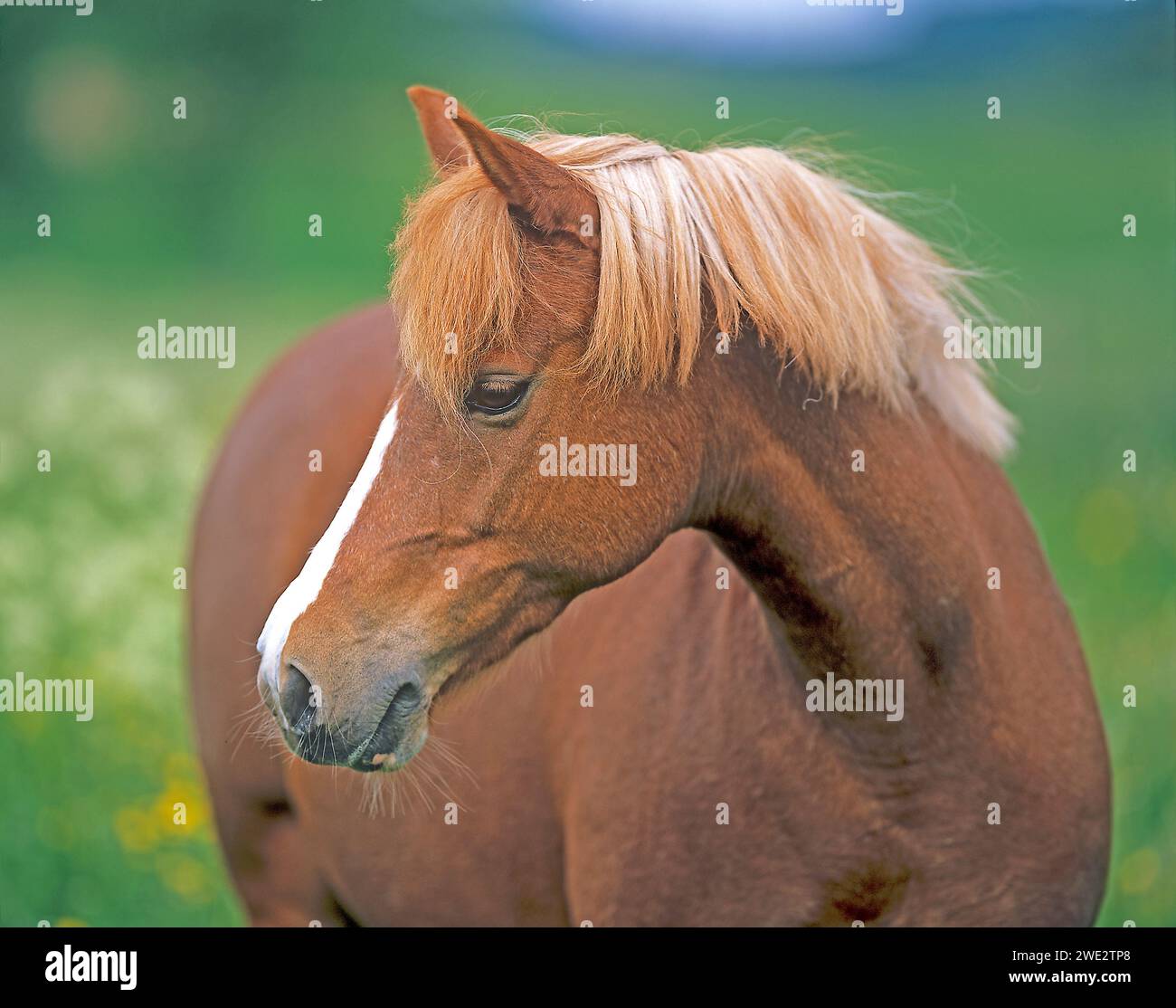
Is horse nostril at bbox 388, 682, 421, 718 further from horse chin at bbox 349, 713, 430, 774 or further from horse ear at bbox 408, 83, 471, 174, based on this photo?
horse ear at bbox 408, 83, 471, 174

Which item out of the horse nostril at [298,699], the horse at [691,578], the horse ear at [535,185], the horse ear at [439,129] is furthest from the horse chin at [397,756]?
the horse ear at [439,129]

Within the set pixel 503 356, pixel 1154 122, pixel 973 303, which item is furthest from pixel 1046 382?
pixel 503 356

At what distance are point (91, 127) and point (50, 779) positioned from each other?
480 cm

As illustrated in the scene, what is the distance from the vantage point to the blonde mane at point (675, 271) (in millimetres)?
1792

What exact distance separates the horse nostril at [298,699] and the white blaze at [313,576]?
19 millimetres

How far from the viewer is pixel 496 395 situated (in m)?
1.80

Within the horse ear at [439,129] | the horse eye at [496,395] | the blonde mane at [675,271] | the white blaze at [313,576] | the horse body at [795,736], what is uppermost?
the horse ear at [439,129]

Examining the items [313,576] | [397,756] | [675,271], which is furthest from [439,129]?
[397,756]

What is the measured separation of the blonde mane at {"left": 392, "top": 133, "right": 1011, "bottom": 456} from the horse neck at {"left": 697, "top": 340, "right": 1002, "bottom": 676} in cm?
7

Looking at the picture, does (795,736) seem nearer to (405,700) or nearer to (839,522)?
(839,522)

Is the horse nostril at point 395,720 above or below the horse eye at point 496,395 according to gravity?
below

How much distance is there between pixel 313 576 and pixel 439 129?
3.05ft

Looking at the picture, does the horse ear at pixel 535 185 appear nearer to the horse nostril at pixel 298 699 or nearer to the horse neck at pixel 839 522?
the horse neck at pixel 839 522

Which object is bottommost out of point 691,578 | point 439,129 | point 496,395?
point 691,578
